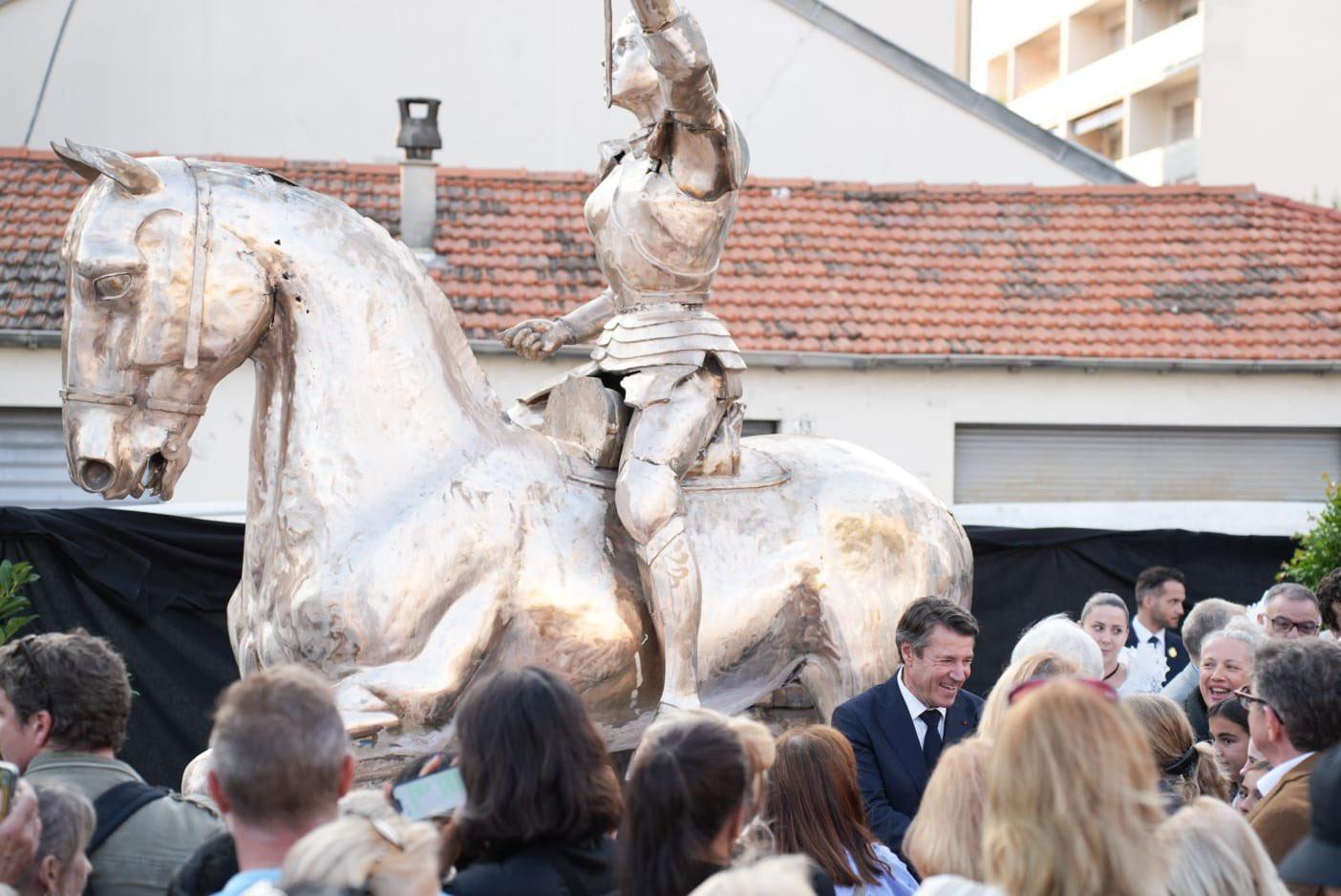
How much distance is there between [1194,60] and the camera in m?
34.1

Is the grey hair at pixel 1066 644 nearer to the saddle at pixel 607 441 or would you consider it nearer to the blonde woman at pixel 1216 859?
the saddle at pixel 607 441

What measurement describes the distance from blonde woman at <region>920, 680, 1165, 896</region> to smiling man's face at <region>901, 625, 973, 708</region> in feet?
8.89

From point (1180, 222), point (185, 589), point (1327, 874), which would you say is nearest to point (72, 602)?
point (185, 589)

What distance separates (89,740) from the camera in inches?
154

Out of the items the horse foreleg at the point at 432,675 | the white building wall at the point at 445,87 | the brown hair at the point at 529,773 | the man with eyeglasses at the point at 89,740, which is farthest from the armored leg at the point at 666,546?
the white building wall at the point at 445,87

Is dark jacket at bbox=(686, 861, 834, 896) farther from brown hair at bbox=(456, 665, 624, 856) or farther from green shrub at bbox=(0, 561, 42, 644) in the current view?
green shrub at bbox=(0, 561, 42, 644)

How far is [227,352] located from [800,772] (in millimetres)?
2307

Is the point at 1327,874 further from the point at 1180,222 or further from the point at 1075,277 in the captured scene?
the point at 1180,222

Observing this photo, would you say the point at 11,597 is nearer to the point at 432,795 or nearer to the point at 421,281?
the point at 421,281

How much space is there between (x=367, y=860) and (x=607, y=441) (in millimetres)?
3339

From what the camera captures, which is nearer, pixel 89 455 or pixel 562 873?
pixel 562 873

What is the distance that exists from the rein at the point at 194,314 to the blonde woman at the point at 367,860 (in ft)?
→ 9.03

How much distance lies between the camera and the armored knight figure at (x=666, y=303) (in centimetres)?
567

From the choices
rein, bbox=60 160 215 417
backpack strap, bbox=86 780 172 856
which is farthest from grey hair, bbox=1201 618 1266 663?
backpack strap, bbox=86 780 172 856
